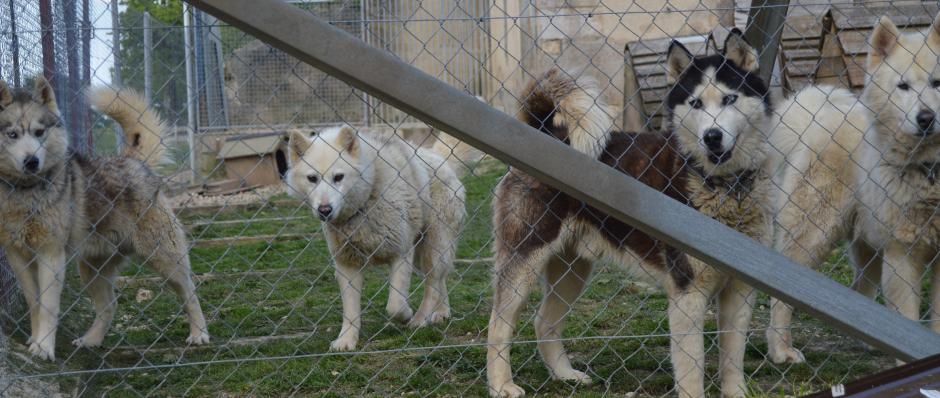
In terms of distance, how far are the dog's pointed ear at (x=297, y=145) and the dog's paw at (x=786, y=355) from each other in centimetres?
287

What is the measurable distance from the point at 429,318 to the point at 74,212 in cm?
201

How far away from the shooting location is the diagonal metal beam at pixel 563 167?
7.24 feet

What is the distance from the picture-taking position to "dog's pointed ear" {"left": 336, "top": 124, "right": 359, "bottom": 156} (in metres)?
5.16

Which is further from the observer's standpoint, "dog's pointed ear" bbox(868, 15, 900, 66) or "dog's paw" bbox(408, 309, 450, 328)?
"dog's paw" bbox(408, 309, 450, 328)

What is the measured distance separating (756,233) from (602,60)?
7283mm

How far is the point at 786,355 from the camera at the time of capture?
163 inches

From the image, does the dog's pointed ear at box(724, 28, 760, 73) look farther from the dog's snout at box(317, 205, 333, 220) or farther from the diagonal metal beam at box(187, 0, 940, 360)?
the dog's snout at box(317, 205, 333, 220)

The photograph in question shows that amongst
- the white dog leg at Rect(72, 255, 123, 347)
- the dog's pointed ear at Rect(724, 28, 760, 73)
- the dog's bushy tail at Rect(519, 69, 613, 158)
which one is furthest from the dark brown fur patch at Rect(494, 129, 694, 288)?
the white dog leg at Rect(72, 255, 123, 347)

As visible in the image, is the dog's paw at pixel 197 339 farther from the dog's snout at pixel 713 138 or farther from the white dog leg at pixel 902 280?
the white dog leg at pixel 902 280

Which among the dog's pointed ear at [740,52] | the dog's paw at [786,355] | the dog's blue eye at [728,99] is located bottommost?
the dog's paw at [786,355]

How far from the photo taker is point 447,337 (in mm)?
4715

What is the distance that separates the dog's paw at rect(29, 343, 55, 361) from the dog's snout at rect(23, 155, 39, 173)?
86 cm

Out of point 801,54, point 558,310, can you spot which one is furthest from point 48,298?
point 801,54

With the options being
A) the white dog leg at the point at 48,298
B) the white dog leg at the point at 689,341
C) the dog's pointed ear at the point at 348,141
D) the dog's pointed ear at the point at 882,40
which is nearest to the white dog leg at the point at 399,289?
the dog's pointed ear at the point at 348,141
